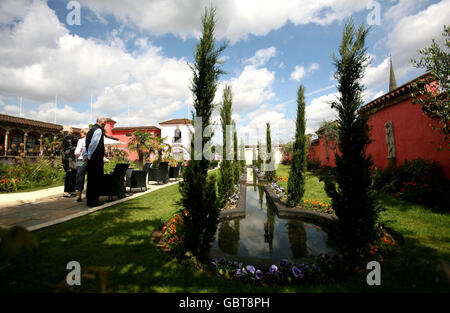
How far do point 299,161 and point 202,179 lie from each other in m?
4.31

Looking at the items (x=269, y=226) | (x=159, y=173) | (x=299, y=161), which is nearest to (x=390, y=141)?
(x=299, y=161)

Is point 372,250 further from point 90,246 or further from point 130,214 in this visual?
point 130,214

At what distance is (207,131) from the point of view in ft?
10.3

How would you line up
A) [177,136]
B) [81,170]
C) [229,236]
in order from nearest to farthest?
[229,236] → [81,170] → [177,136]

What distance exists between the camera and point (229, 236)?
158 inches

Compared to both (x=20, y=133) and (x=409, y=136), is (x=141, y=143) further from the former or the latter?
(x=20, y=133)

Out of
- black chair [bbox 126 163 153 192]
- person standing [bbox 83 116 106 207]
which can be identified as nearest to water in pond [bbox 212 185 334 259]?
person standing [bbox 83 116 106 207]

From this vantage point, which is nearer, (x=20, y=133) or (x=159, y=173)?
(x=159, y=173)

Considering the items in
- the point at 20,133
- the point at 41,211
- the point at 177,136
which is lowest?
the point at 41,211

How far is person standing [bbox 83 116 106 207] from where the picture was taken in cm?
487

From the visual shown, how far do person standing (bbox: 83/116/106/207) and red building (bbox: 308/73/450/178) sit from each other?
7098 millimetres

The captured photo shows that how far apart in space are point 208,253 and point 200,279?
568 mm

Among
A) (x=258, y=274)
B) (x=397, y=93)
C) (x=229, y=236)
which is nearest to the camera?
(x=258, y=274)

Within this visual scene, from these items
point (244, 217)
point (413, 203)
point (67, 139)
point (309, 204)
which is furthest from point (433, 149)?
point (67, 139)
